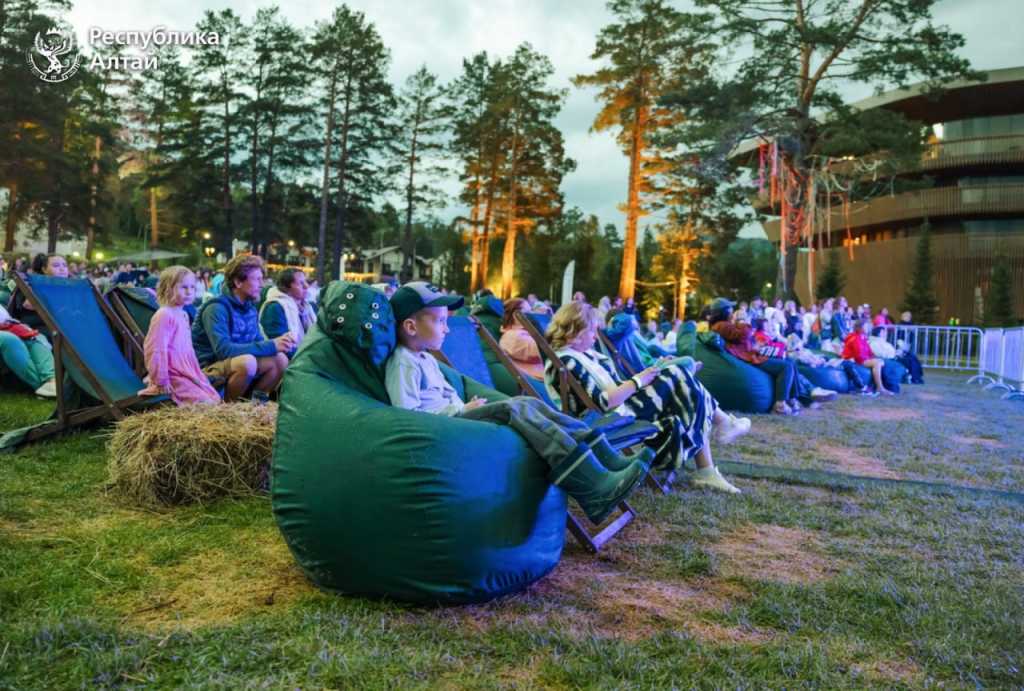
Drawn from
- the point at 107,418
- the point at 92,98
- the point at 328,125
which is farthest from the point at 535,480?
the point at 92,98

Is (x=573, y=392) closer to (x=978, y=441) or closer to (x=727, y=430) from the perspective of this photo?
(x=727, y=430)

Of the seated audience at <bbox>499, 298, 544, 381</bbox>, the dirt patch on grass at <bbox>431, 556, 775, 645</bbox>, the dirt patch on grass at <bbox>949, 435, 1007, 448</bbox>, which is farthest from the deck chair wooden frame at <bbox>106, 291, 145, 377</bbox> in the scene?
the dirt patch on grass at <bbox>949, 435, 1007, 448</bbox>

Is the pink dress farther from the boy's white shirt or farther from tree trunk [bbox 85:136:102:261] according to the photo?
tree trunk [bbox 85:136:102:261]

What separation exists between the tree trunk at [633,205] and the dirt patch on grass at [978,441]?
22414mm

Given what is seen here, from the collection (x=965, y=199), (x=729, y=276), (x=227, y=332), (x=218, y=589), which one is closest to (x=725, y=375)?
(x=227, y=332)

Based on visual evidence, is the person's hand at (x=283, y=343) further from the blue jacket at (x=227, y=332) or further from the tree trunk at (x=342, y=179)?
the tree trunk at (x=342, y=179)

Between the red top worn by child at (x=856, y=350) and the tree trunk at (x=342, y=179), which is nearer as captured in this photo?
the red top worn by child at (x=856, y=350)

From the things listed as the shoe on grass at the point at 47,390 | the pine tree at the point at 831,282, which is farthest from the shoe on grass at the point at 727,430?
the pine tree at the point at 831,282

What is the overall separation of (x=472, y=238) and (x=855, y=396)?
99.9ft

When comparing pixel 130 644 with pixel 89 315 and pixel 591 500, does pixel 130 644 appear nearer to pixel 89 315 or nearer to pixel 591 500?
pixel 591 500

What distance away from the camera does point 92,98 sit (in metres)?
44.2

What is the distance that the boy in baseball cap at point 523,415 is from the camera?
2.90 meters

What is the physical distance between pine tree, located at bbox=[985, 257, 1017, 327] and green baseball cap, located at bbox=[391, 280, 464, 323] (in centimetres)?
3242

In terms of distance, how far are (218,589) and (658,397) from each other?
2.97 metres
